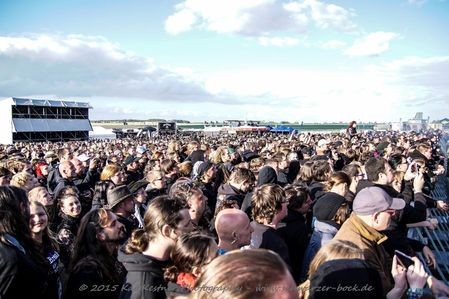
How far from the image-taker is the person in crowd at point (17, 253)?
81.7 inches

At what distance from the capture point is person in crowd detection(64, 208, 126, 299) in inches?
89.2

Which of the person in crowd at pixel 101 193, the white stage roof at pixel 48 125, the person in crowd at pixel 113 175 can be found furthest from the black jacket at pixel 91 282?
the white stage roof at pixel 48 125

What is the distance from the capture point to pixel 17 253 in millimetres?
2197

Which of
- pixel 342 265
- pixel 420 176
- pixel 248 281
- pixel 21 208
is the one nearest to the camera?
pixel 248 281

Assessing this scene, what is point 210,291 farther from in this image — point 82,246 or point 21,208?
point 21,208

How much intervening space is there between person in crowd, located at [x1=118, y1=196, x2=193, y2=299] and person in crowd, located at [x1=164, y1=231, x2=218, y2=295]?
188 mm

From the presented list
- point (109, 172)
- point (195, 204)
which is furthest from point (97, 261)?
point (109, 172)

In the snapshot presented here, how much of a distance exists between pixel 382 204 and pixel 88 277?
8.38ft

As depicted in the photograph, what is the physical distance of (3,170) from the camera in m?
5.43

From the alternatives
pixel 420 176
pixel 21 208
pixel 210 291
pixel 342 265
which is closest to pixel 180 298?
pixel 210 291

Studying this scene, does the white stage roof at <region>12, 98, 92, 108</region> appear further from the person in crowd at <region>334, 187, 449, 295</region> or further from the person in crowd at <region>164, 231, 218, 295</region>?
the person in crowd at <region>334, 187, 449, 295</region>

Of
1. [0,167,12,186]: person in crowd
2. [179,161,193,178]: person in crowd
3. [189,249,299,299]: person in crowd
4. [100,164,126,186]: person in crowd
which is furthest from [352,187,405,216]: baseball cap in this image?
[0,167,12,186]: person in crowd

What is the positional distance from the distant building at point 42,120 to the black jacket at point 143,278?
125 ft

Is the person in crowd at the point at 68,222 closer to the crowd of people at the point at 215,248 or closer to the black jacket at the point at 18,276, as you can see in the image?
the crowd of people at the point at 215,248
